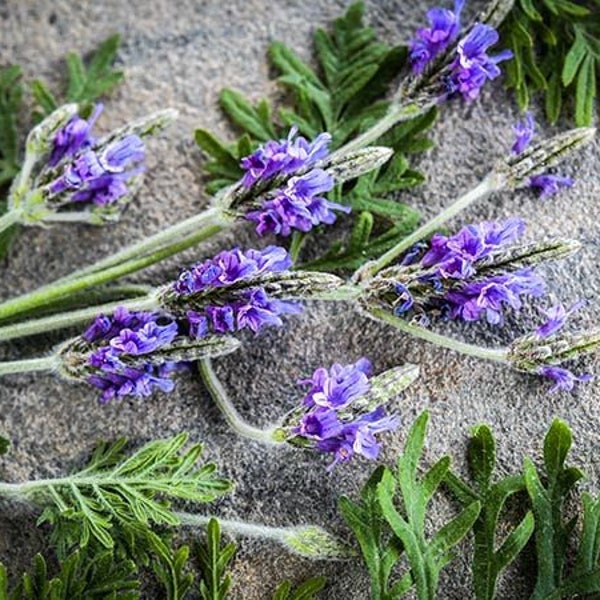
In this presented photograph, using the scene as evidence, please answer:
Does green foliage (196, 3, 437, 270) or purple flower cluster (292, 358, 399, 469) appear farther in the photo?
green foliage (196, 3, 437, 270)

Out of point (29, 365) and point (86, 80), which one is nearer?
point (29, 365)

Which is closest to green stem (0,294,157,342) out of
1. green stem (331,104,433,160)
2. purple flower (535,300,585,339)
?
green stem (331,104,433,160)

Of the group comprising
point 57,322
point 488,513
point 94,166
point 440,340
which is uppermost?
point 94,166

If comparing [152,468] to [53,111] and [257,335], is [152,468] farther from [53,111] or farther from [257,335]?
[53,111]

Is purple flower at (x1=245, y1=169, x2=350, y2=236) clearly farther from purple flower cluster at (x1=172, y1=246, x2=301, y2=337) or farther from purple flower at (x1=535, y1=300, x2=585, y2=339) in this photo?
purple flower at (x1=535, y1=300, x2=585, y2=339)

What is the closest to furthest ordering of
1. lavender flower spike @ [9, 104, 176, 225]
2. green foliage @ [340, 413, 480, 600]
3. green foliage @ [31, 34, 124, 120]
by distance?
green foliage @ [340, 413, 480, 600], lavender flower spike @ [9, 104, 176, 225], green foliage @ [31, 34, 124, 120]

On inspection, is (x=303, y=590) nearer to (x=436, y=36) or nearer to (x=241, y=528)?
(x=241, y=528)

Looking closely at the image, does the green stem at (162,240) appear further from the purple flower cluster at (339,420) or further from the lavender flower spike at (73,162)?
the purple flower cluster at (339,420)

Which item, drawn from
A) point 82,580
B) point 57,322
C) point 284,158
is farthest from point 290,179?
point 82,580
